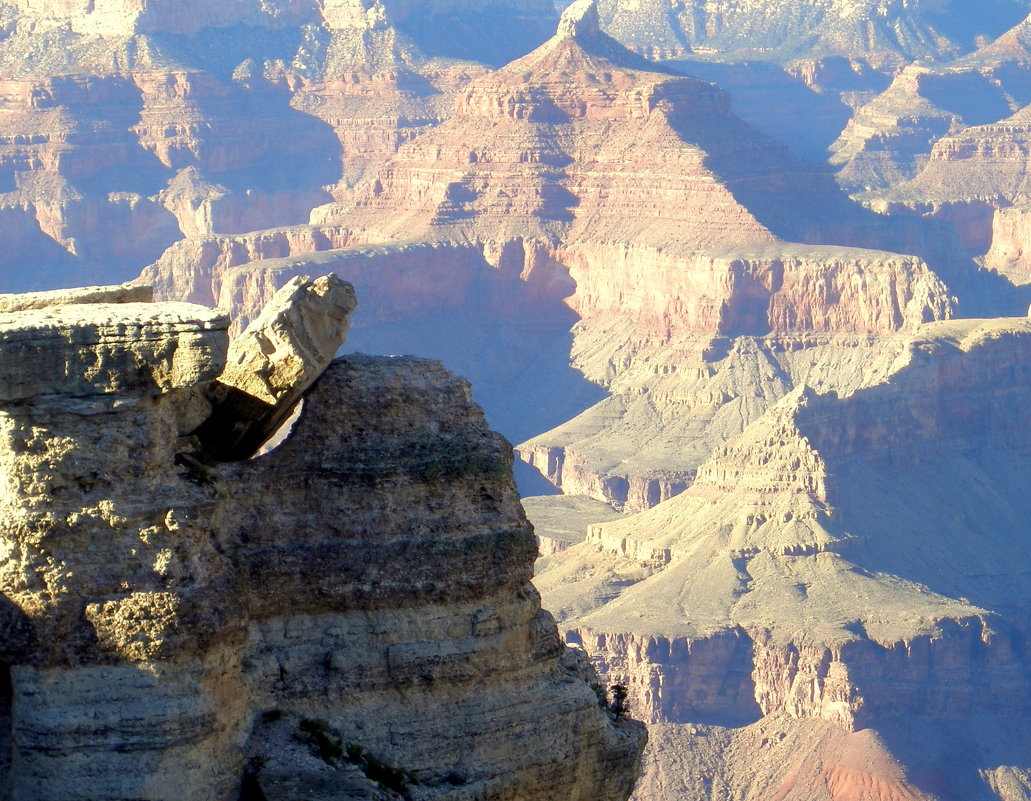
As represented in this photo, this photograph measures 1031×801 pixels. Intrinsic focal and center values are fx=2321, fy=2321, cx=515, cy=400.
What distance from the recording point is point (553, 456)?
125 meters

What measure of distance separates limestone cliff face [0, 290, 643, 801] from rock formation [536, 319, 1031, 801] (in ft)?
179

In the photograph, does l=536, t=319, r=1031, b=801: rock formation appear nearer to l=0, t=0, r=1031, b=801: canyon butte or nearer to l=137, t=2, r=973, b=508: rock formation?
l=0, t=0, r=1031, b=801: canyon butte

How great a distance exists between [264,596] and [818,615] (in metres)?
64.2

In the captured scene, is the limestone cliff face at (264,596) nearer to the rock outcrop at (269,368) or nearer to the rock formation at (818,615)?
the rock outcrop at (269,368)

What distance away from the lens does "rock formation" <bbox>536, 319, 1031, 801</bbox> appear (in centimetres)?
8044

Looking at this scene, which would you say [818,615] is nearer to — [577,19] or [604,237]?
[604,237]

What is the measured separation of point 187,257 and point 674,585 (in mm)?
71756

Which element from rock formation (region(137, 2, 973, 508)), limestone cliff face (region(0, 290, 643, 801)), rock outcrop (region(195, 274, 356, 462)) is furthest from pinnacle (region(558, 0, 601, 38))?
rock outcrop (region(195, 274, 356, 462))

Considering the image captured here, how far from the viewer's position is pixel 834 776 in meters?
79.2

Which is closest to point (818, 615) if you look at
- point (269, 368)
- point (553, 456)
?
point (553, 456)

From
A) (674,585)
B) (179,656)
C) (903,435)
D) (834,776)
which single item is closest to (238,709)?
(179,656)

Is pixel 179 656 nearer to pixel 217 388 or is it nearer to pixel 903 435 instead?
pixel 217 388

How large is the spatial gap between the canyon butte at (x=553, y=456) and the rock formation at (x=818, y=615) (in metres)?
0.17

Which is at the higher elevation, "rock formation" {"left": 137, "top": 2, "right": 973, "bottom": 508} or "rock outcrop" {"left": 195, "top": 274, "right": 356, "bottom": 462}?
"rock formation" {"left": 137, "top": 2, "right": 973, "bottom": 508}
